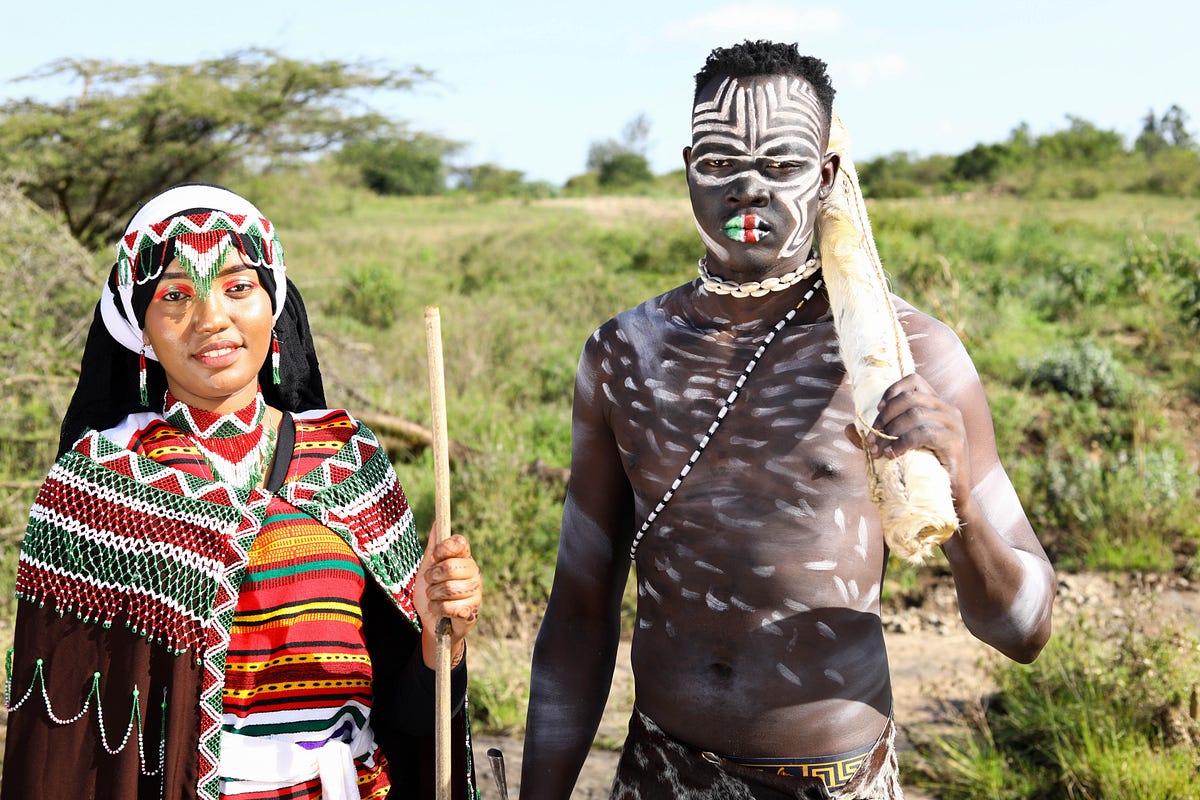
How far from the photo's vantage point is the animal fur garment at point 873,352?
141 cm

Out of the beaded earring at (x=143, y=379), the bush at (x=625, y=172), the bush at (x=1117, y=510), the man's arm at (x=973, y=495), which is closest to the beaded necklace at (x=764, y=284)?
the man's arm at (x=973, y=495)

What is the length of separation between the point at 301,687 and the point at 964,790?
2.83 meters

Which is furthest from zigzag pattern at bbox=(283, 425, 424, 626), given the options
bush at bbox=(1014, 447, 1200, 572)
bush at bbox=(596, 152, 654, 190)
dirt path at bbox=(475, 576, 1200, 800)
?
bush at bbox=(596, 152, 654, 190)

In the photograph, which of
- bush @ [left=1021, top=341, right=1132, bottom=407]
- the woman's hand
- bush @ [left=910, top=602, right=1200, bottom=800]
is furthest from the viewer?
bush @ [left=1021, top=341, right=1132, bottom=407]

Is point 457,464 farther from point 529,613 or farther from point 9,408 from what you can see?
point 9,408

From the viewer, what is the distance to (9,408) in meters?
6.59

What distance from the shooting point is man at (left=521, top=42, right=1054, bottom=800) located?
5.76 ft

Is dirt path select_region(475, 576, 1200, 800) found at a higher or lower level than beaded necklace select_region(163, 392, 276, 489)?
lower

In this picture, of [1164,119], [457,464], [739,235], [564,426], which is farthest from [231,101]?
[1164,119]

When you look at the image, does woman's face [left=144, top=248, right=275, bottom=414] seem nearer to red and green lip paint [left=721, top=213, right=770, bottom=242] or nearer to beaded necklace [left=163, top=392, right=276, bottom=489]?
beaded necklace [left=163, top=392, right=276, bottom=489]

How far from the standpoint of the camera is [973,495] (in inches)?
67.9

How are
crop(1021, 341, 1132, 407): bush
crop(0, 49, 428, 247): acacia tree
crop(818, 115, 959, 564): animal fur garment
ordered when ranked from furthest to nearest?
1. crop(0, 49, 428, 247): acacia tree
2. crop(1021, 341, 1132, 407): bush
3. crop(818, 115, 959, 564): animal fur garment

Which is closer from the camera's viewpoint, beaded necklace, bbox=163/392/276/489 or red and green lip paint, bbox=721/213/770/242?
red and green lip paint, bbox=721/213/770/242

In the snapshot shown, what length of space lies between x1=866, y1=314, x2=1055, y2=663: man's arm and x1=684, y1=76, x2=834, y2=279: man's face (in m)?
0.26
